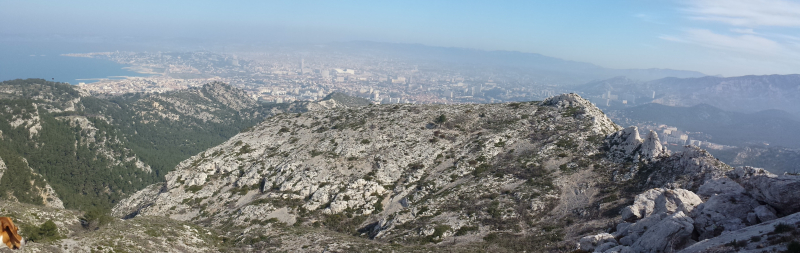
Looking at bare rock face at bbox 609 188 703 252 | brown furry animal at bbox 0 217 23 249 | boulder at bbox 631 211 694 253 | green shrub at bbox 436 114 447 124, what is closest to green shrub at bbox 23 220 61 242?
brown furry animal at bbox 0 217 23 249

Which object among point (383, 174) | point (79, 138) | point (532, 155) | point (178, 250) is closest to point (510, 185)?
point (532, 155)

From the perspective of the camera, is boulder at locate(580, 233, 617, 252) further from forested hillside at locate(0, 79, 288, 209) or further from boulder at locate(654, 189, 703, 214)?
forested hillside at locate(0, 79, 288, 209)

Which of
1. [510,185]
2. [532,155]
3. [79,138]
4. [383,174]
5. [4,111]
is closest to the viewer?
[510,185]

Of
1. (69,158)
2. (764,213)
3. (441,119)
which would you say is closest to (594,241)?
(764,213)

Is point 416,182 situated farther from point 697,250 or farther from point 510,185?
point 697,250

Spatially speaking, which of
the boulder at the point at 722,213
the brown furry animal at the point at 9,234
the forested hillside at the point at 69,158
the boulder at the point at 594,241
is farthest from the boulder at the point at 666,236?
the forested hillside at the point at 69,158

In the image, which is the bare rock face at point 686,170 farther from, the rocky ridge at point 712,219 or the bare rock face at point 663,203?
the bare rock face at point 663,203

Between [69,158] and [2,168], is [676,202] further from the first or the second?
[69,158]
